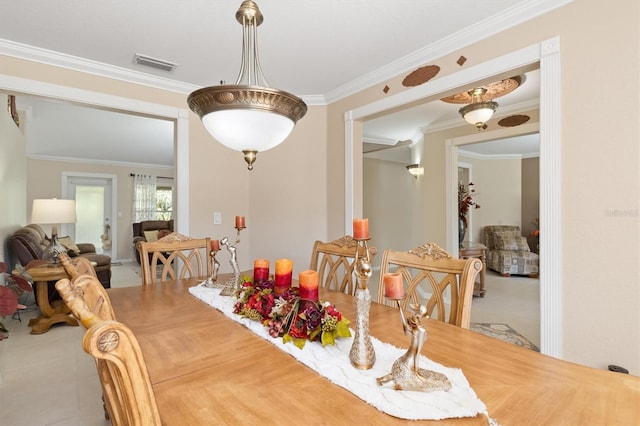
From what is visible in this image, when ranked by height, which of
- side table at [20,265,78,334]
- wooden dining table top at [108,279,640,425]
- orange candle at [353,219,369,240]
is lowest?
side table at [20,265,78,334]

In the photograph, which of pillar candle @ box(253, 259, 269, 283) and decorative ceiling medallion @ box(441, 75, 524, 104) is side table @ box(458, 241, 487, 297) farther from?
pillar candle @ box(253, 259, 269, 283)

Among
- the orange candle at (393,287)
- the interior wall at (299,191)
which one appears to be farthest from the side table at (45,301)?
the orange candle at (393,287)

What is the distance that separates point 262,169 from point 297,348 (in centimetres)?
251

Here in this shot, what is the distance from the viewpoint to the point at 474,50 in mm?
2023

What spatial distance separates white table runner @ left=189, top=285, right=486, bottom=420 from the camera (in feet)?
2.28

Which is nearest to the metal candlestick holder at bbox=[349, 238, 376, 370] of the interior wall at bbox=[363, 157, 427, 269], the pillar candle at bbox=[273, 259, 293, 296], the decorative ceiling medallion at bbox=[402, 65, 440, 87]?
the pillar candle at bbox=[273, 259, 293, 296]

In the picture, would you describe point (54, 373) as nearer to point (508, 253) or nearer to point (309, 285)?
point (309, 285)

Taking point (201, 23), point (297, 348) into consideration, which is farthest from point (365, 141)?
point (297, 348)

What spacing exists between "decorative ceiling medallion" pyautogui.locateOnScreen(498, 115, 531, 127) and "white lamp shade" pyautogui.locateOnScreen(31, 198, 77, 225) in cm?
509

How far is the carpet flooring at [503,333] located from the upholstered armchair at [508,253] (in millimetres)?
3004

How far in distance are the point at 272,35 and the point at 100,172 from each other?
7.43 meters

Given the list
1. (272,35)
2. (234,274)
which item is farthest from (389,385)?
(272,35)

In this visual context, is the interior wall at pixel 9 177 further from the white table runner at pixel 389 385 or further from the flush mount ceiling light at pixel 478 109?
the flush mount ceiling light at pixel 478 109

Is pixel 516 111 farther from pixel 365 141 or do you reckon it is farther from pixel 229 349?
pixel 229 349
